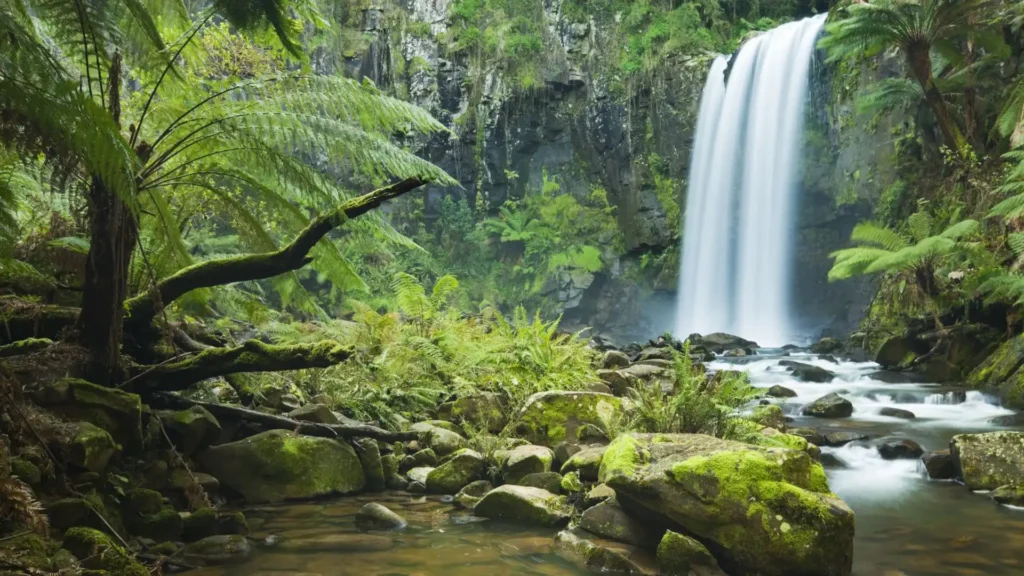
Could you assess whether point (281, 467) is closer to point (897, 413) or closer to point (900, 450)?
point (900, 450)

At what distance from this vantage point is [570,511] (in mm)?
3875

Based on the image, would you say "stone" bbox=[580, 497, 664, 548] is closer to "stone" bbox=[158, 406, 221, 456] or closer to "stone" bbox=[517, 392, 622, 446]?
"stone" bbox=[517, 392, 622, 446]

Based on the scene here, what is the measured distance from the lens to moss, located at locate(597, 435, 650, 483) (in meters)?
3.38

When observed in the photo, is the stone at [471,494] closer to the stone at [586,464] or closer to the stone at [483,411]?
the stone at [586,464]

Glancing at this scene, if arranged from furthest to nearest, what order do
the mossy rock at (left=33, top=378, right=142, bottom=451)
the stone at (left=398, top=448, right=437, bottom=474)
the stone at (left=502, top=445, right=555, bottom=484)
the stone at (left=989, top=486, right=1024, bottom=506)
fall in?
the stone at (left=398, top=448, right=437, bottom=474)
the stone at (left=502, top=445, right=555, bottom=484)
the stone at (left=989, top=486, right=1024, bottom=506)
the mossy rock at (left=33, top=378, right=142, bottom=451)

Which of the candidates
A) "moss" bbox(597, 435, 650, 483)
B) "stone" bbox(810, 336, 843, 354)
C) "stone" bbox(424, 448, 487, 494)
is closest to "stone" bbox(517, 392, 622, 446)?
"stone" bbox(424, 448, 487, 494)

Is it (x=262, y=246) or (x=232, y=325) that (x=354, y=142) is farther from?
(x=232, y=325)

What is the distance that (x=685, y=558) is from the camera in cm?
307

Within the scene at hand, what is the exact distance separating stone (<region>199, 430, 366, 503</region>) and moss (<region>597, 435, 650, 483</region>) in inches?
68.9

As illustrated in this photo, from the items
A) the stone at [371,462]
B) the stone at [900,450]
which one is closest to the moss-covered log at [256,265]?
the stone at [371,462]

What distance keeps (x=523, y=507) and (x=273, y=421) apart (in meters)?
1.78

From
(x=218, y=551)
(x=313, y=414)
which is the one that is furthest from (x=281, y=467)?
(x=218, y=551)

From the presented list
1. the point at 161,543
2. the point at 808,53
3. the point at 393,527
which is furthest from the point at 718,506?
the point at 808,53

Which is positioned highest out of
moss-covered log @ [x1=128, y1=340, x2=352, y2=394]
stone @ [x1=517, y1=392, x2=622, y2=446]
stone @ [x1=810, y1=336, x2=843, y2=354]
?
moss-covered log @ [x1=128, y1=340, x2=352, y2=394]
